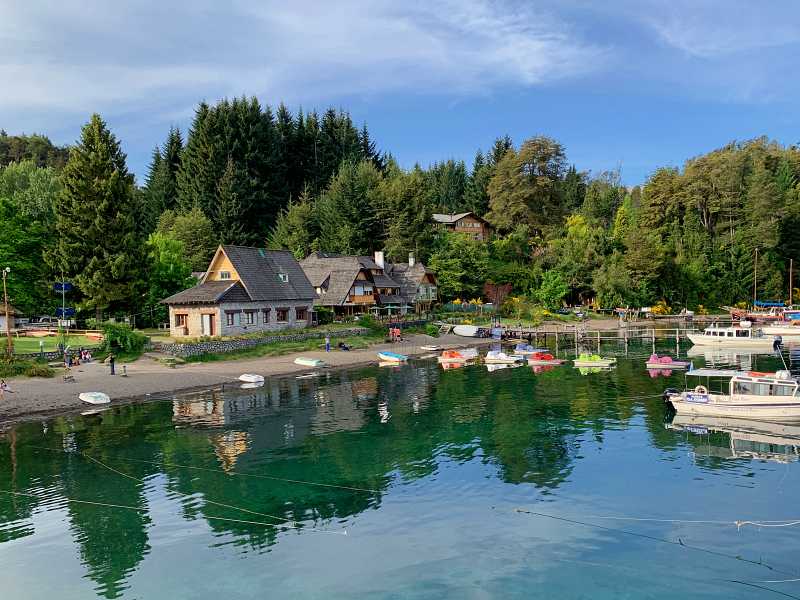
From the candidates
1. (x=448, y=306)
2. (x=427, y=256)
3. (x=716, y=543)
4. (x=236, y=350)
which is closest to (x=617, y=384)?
(x=716, y=543)

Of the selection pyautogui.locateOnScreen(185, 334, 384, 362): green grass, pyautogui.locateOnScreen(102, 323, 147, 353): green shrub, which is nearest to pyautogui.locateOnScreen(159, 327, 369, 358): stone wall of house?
pyautogui.locateOnScreen(185, 334, 384, 362): green grass

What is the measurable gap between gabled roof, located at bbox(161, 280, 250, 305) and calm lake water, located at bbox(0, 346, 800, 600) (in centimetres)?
2681

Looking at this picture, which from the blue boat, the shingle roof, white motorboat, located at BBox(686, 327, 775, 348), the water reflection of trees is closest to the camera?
the water reflection of trees

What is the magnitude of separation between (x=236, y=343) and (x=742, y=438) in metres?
52.3

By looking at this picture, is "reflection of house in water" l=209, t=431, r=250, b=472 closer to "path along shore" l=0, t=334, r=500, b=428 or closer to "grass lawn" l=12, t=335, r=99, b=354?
"path along shore" l=0, t=334, r=500, b=428

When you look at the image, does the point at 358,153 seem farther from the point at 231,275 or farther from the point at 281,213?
the point at 231,275

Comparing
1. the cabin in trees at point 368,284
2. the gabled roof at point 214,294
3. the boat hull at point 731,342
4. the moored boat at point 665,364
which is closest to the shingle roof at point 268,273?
the gabled roof at point 214,294

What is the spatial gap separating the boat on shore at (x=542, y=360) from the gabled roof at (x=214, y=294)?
35.3 metres

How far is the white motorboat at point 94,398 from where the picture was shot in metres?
47.9

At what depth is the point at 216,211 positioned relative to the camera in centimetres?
12494

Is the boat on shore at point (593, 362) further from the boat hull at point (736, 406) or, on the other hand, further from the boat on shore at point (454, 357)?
the boat hull at point (736, 406)

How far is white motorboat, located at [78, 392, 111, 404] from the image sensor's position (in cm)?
4794

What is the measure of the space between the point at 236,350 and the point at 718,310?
111145 mm

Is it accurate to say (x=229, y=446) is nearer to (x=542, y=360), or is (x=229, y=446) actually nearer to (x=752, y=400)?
(x=752, y=400)
